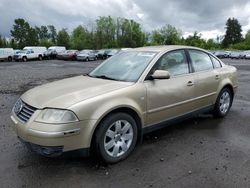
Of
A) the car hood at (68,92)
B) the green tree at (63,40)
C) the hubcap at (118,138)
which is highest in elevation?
the green tree at (63,40)

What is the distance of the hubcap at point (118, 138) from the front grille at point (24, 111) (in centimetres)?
99

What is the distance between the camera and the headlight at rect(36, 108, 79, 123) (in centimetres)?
300

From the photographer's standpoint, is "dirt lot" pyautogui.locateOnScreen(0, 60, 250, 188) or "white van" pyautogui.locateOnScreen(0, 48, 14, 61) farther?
"white van" pyautogui.locateOnScreen(0, 48, 14, 61)

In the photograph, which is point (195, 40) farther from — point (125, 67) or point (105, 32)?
point (125, 67)

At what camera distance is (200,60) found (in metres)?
4.99

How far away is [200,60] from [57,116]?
3133 mm

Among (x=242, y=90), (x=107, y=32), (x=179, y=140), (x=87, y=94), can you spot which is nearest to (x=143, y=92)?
(x=87, y=94)

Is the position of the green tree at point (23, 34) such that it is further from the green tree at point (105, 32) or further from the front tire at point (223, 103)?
the front tire at point (223, 103)

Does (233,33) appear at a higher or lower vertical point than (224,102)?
higher

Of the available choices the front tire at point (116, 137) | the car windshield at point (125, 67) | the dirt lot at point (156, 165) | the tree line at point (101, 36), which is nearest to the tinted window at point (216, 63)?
the dirt lot at point (156, 165)

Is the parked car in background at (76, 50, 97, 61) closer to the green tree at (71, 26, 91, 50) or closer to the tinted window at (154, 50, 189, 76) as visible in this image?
the tinted window at (154, 50, 189, 76)

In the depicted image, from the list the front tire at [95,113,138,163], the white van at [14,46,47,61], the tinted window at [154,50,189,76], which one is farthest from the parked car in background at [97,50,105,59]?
the front tire at [95,113,138,163]

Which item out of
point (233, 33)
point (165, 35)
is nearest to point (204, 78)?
point (165, 35)

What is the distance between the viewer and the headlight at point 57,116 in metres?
3.00
